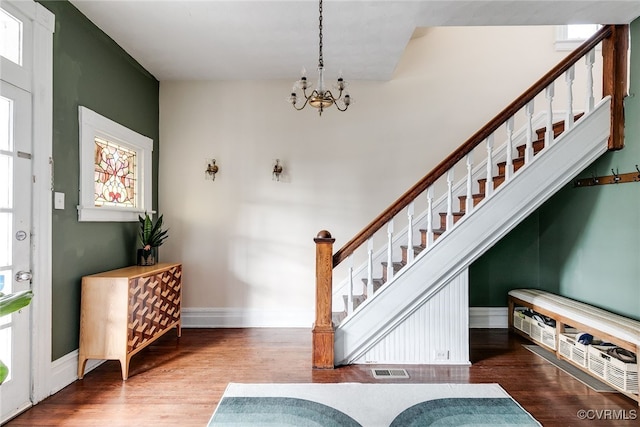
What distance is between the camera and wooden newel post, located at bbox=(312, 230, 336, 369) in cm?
294

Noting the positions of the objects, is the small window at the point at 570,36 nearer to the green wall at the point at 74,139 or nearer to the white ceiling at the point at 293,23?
the white ceiling at the point at 293,23

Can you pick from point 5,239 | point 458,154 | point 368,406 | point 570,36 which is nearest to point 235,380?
point 368,406

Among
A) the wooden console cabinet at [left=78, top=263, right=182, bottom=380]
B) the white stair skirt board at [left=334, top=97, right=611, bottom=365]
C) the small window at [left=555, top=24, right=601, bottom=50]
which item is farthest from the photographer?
the small window at [left=555, top=24, right=601, bottom=50]

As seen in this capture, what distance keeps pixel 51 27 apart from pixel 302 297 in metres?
3.28

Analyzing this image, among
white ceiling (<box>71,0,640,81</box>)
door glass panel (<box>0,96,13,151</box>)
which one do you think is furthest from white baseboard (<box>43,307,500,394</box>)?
white ceiling (<box>71,0,640,81</box>)

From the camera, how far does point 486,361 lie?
3088mm

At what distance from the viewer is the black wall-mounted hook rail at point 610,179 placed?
9.48ft

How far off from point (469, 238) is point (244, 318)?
262 cm

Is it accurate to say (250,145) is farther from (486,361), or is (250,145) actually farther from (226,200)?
(486,361)

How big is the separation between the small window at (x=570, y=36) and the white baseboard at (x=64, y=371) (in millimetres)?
5621

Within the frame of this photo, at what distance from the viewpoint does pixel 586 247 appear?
3.41 meters

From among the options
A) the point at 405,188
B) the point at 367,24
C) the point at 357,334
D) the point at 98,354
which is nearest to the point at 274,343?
the point at 357,334

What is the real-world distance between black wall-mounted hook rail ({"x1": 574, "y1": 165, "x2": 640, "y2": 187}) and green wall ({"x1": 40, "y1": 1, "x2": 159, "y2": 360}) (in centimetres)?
447

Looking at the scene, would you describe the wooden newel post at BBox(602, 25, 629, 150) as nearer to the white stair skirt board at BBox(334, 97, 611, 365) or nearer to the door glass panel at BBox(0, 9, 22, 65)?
the white stair skirt board at BBox(334, 97, 611, 365)
